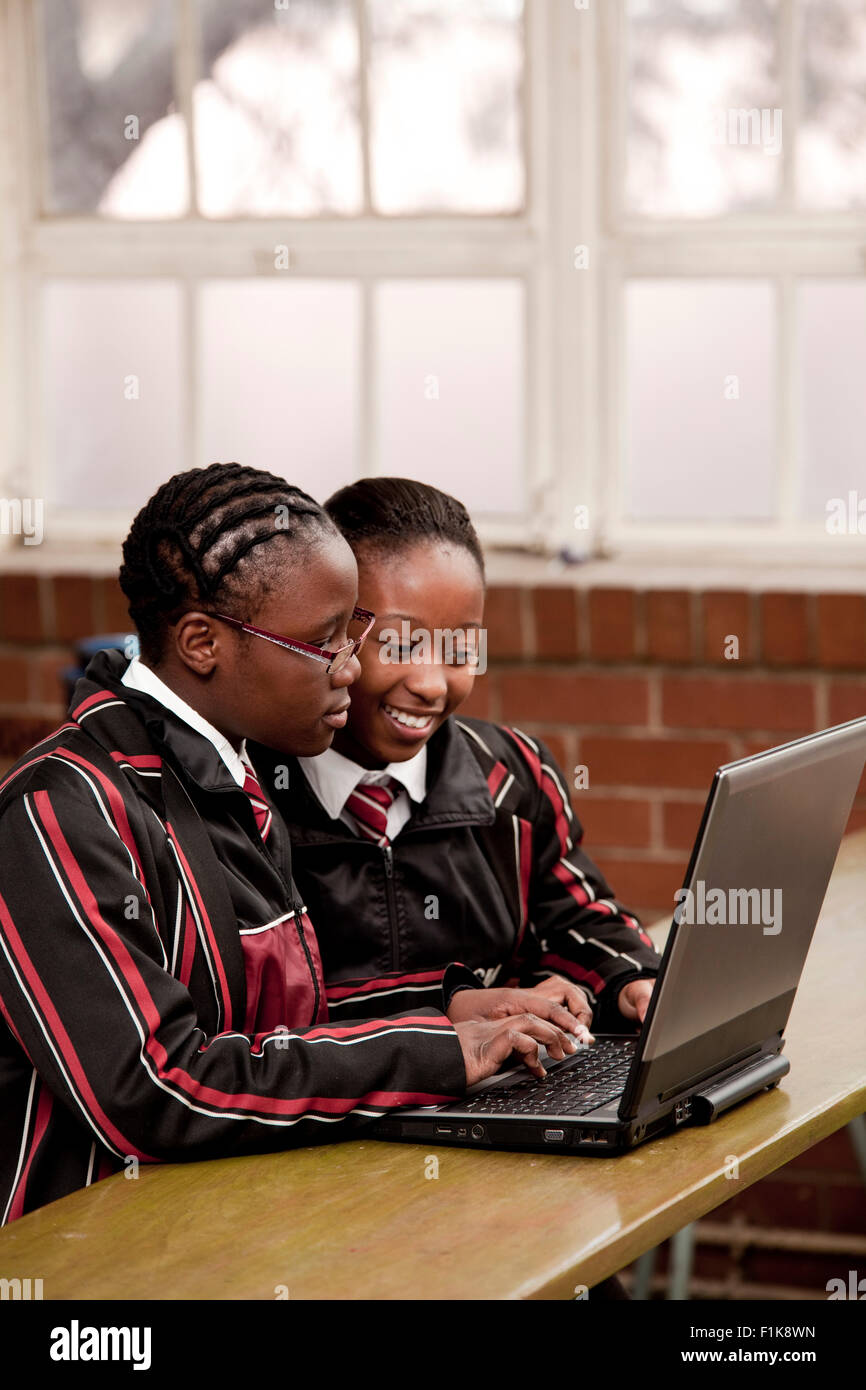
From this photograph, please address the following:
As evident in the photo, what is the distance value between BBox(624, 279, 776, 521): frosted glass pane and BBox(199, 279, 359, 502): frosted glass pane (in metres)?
0.54

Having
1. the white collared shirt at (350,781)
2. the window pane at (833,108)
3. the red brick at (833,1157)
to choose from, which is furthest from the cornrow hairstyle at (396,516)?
the red brick at (833,1157)

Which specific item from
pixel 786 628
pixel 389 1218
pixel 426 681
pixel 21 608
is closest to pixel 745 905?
pixel 389 1218

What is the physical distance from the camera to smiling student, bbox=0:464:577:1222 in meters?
1.57

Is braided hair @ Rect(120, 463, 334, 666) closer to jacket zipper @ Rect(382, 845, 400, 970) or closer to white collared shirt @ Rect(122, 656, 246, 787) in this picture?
white collared shirt @ Rect(122, 656, 246, 787)

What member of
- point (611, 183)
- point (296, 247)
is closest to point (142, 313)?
Result: point (296, 247)

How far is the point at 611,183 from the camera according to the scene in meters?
3.28

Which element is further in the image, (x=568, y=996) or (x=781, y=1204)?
(x=781, y=1204)

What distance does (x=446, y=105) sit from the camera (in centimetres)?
330

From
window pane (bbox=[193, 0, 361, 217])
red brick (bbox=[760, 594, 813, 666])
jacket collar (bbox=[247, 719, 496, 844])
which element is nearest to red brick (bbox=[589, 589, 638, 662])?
red brick (bbox=[760, 594, 813, 666])

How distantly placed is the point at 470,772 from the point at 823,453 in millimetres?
1439

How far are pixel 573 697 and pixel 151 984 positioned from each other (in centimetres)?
181

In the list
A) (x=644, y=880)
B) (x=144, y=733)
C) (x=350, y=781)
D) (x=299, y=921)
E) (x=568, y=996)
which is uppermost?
(x=144, y=733)

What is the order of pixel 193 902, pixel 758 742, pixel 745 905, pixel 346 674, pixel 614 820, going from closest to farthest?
pixel 745 905, pixel 193 902, pixel 346 674, pixel 758 742, pixel 614 820

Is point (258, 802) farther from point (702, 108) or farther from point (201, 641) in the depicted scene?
point (702, 108)
